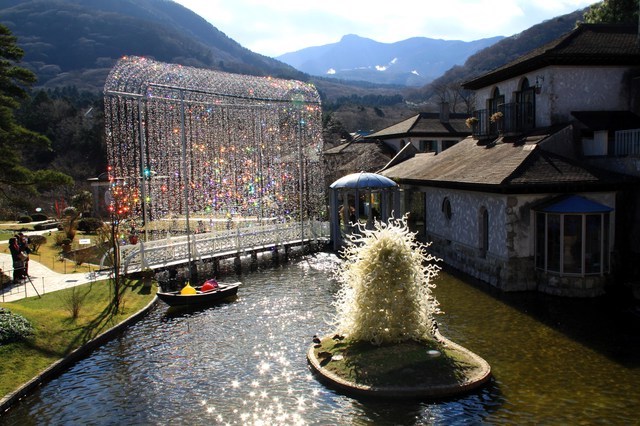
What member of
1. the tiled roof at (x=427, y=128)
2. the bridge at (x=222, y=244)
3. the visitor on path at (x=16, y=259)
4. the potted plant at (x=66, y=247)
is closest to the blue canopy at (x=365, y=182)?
the bridge at (x=222, y=244)

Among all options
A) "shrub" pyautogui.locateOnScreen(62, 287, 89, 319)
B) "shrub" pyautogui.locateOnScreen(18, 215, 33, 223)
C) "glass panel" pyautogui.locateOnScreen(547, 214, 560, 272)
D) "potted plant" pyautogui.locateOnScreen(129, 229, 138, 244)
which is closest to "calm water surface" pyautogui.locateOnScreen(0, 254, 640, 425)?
"glass panel" pyautogui.locateOnScreen(547, 214, 560, 272)

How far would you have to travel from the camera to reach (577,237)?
20.5m

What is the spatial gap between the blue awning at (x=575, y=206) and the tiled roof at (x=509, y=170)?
2.16 ft

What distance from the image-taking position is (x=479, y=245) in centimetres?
2444

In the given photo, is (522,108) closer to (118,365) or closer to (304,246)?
(304,246)

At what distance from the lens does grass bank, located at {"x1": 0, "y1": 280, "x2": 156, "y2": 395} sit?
14.8 m

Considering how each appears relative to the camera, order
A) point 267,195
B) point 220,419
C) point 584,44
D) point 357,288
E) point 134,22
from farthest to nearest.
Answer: point 134,22
point 267,195
point 584,44
point 357,288
point 220,419

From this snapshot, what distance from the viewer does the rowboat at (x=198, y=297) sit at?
833 inches

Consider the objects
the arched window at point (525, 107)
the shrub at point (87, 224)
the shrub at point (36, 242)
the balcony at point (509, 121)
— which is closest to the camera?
the arched window at point (525, 107)

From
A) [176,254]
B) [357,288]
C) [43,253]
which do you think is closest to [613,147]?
[357,288]

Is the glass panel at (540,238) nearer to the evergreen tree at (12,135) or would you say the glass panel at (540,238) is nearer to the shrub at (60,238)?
the evergreen tree at (12,135)

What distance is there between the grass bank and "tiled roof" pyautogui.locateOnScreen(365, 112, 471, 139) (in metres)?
37.6

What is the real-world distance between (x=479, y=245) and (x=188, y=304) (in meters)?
12.6

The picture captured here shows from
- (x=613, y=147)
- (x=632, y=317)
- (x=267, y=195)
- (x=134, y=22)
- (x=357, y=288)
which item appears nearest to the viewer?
(x=357, y=288)
